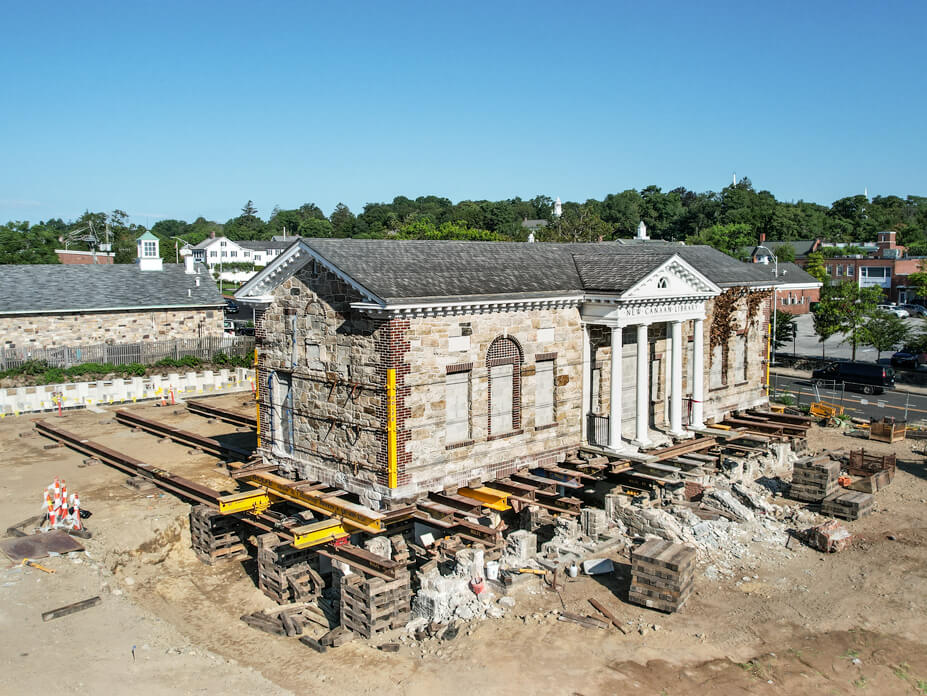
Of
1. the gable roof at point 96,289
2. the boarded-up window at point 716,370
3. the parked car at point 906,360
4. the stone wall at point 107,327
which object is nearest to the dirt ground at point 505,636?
the boarded-up window at point 716,370

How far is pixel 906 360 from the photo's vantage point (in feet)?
158

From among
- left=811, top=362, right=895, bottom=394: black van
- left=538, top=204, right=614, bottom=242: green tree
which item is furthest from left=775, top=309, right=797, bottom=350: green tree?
left=538, top=204, right=614, bottom=242: green tree

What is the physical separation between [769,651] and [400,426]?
881 cm

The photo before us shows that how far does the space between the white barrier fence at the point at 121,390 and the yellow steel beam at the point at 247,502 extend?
63.1 feet

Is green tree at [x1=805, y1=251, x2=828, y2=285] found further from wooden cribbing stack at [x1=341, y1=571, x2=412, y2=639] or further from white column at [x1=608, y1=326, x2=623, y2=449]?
wooden cribbing stack at [x1=341, y1=571, x2=412, y2=639]

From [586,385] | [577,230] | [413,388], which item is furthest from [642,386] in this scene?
[577,230]

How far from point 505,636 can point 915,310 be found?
71.5 m

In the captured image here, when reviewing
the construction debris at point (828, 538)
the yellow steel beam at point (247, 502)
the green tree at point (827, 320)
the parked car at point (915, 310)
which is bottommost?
the construction debris at point (828, 538)

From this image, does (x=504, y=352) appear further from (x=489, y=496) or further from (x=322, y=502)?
(x=322, y=502)

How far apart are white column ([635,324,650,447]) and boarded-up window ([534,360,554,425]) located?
2.81 m

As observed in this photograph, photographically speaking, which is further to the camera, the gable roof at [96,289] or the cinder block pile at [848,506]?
the gable roof at [96,289]

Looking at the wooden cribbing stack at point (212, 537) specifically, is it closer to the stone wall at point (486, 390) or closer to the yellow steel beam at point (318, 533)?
the yellow steel beam at point (318, 533)

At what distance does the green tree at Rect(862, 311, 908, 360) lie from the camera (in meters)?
45.5

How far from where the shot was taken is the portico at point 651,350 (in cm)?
2197
